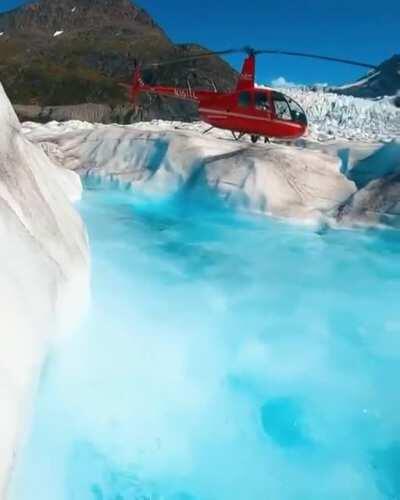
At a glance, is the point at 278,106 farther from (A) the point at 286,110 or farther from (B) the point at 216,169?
(B) the point at 216,169

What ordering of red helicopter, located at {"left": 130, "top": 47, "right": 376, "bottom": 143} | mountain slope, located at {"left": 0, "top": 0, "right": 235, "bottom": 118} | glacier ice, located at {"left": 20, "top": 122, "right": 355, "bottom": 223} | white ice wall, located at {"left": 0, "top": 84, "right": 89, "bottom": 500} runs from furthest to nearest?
mountain slope, located at {"left": 0, "top": 0, "right": 235, "bottom": 118}
red helicopter, located at {"left": 130, "top": 47, "right": 376, "bottom": 143}
glacier ice, located at {"left": 20, "top": 122, "right": 355, "bottom": 223}
white ice wall, located at {"left": 0, "top": 84, "right": 89, "bottom": 500}

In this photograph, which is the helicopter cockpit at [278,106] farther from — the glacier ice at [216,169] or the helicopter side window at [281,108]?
the glacier ice at [216,169]

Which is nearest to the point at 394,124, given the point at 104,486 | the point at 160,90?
the point at 160,90

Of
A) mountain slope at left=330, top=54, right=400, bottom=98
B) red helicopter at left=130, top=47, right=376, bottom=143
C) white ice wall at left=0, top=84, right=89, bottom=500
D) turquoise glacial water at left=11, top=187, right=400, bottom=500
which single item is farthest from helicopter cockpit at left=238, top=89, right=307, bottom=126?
mountain slope at left=330, top=54, right=400, bottom=98

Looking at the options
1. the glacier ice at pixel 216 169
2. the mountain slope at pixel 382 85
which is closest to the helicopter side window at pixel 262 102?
the glacier ice at pixel 216 169

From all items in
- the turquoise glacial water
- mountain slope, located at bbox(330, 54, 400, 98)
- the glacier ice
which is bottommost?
the turquoise glacial water

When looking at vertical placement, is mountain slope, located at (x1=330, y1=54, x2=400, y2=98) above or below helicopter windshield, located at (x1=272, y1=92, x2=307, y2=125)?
above

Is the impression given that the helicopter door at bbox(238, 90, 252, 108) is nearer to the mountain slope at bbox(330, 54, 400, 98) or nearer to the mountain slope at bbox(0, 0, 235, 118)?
the mountain slope at bbox(0, 0, 235, 118)

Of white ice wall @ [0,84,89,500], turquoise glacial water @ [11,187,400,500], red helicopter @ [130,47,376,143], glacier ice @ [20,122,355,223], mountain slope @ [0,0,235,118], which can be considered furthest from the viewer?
mountain slope @ [0,0,235,118]
